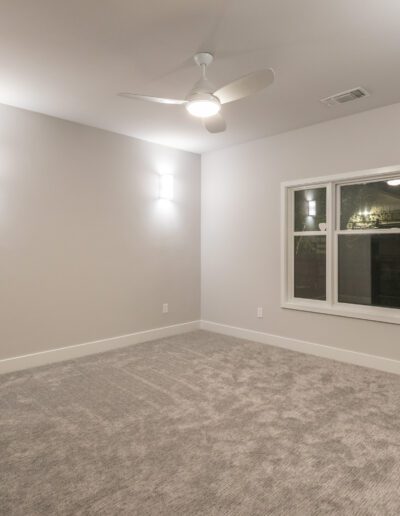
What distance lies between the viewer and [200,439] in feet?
7.39

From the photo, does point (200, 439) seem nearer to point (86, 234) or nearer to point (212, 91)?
point (212, 91)

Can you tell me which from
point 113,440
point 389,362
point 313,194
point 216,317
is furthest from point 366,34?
point 216,317

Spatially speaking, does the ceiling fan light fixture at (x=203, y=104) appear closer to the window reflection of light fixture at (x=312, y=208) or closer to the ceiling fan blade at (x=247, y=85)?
the ceiling fan blade at (x=247, y=85)

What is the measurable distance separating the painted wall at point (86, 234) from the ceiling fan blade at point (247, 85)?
6.77 feet

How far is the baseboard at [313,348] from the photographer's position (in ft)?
11.4

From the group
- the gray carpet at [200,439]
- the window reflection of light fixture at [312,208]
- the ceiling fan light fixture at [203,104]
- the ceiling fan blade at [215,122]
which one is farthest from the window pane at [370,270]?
the ceiling fan light fixture at [203,104]

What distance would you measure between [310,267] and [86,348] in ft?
8.88

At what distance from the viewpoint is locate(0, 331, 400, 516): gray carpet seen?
1.73m

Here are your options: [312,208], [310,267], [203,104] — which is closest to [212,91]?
[203,104]

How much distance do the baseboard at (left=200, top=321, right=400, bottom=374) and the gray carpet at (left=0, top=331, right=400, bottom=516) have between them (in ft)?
0.43

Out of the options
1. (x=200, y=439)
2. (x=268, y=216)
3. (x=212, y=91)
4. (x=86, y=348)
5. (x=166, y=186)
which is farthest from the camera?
(x=166, y=186)

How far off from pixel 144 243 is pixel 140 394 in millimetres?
2085

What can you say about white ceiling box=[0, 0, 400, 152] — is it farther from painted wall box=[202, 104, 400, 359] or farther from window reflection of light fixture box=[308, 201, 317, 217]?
window reflection of light fixture box=[308, 201, 317, 217]

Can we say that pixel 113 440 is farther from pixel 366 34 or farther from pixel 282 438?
pixel 366 34
